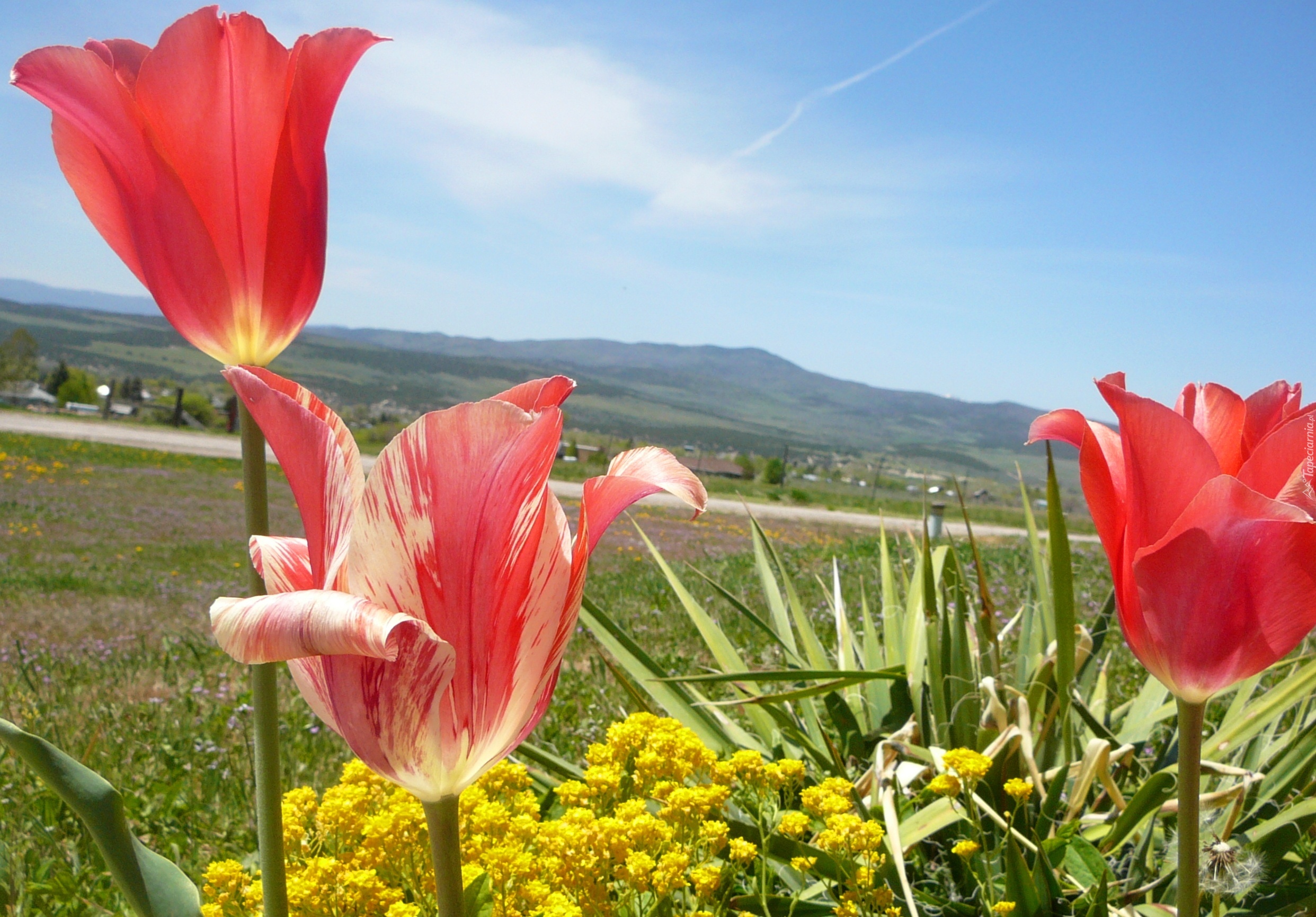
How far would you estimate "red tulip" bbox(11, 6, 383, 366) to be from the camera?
805 mm

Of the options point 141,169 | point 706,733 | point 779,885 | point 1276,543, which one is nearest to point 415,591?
point 141,169

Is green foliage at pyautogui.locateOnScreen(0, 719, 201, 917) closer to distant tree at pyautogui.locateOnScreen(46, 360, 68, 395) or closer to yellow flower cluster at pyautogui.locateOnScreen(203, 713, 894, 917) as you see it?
yellow flower cluster at pyautogui.locateOnScreen(203, 713, 894, 917)

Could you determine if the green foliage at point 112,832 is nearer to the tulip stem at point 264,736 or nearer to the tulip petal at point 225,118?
the tulip stem at point 264,736

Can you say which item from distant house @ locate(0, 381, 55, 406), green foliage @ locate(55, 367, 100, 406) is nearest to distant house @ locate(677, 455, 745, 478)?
green foliage @ locate(55, 367, 100, 406)

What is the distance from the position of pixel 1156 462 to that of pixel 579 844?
87 cm

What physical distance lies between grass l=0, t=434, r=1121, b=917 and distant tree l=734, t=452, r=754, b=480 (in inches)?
1278

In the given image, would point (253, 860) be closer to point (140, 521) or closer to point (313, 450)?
point (313, 450)

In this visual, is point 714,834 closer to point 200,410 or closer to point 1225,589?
point 1225,589

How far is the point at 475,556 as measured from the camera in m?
0.67

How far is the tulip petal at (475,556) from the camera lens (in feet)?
2.07

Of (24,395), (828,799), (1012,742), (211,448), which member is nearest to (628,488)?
(828,799)

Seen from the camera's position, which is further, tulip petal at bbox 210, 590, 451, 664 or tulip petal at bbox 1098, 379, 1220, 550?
tulip petal at bbox 1098, 379, 1220, 550

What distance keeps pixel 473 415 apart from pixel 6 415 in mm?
34673

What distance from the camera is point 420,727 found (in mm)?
668
